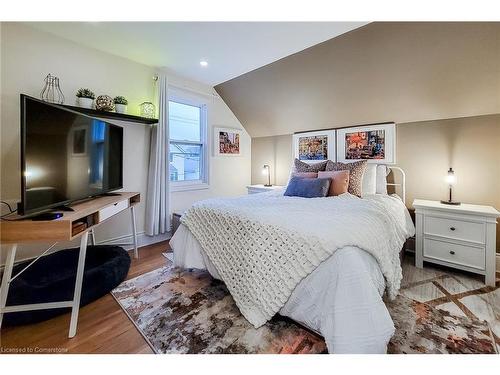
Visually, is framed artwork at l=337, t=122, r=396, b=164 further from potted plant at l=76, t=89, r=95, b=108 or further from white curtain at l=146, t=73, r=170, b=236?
potted plant at l=76, t=89, r=95, b=108

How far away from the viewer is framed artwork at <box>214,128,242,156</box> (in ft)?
12.4

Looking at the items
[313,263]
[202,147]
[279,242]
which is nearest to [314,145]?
[202,147]

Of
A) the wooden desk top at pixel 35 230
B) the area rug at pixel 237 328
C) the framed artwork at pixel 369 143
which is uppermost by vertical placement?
the framed artwork at pixel 369 143

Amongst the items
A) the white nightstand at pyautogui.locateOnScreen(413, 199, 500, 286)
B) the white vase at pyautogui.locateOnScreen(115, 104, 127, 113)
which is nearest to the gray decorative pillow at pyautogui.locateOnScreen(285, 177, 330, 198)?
the white nightstand at pyautogui.locateOnScreen(413, 199, 500, 286)

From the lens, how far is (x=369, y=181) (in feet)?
8.63

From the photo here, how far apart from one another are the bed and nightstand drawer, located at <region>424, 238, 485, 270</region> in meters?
0.65

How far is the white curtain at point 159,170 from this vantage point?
2879 millimetres

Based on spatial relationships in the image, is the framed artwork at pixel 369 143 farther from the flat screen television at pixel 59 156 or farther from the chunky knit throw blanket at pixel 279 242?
the flat screen television at pixel 59 156

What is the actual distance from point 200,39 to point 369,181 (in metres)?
2.43

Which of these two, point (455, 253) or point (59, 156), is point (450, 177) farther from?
point (59, 156)

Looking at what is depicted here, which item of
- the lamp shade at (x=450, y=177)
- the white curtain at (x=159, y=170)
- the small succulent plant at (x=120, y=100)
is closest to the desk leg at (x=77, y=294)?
the white curtain at (x=159, y=170)

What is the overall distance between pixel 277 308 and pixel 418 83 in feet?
8.42

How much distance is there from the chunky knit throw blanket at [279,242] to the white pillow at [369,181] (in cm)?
81
